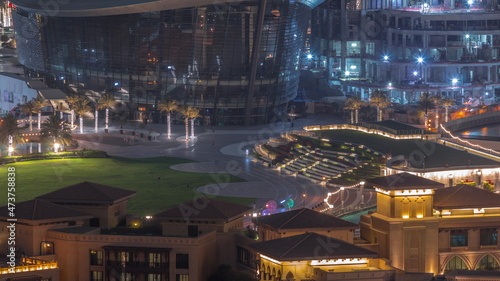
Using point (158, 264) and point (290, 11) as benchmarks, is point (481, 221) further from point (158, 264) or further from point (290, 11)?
point (290, 11)

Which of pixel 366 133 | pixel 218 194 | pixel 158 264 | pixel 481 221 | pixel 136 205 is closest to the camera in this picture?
pixel 158 264

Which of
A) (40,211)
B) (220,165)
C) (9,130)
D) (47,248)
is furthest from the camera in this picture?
(9,130)

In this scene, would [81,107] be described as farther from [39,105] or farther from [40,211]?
[40,211]

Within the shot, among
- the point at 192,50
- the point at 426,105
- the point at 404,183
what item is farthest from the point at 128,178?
the point at 426,105

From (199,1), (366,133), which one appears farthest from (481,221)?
(199,1)

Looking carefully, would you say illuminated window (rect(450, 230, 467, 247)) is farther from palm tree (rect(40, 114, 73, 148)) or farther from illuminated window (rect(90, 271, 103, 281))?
palm tree (rect(40, 114, 73, 148))

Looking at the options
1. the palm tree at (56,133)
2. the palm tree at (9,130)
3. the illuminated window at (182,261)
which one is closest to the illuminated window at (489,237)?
the illuminated window at (182,261)
